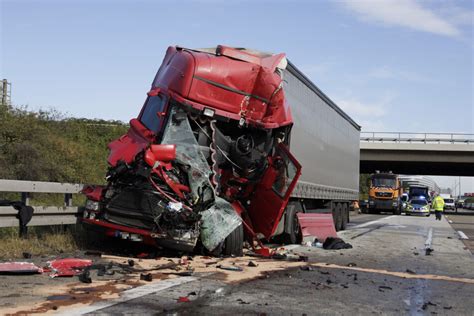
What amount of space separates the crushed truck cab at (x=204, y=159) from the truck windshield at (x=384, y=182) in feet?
119

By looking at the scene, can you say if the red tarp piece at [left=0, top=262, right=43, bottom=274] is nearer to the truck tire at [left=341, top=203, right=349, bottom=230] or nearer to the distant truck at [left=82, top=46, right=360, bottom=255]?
the distant truck at [left=82, top=46, right=360, bottom=255]

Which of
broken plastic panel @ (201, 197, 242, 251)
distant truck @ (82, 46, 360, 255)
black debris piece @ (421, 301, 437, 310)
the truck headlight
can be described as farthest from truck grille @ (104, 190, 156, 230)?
black debris piece @ (421, 301, 437, 310)

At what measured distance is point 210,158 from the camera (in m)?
10.0

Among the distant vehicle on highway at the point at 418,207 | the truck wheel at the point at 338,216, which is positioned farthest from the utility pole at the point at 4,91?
the distant vehicle on highway at the point at 418,207

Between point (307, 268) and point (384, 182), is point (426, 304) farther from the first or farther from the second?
point (384, 182)

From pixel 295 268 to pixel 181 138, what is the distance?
2.96 m

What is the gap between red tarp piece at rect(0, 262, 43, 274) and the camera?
23.2ft

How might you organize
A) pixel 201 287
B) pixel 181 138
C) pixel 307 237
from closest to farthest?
pixel 201 287
pixel 181 138
pixel 307 237

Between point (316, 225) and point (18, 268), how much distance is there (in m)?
8.95

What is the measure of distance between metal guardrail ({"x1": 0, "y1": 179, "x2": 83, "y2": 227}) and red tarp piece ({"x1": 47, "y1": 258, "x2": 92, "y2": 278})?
4.65 ft

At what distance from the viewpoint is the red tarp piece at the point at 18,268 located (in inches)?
279

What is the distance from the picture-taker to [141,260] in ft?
28.8

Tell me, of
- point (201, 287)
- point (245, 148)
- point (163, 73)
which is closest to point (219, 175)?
point (245, 148)

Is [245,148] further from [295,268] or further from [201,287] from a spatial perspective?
[201,287]
